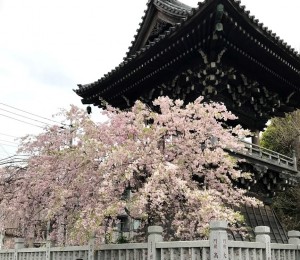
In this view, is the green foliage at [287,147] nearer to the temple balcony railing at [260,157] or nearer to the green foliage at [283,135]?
the green foliage at [283,135]

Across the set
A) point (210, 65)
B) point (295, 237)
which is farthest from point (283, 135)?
point (295, 237)

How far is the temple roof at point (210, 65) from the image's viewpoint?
11.1 meters

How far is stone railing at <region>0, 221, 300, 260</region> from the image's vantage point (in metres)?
7.29

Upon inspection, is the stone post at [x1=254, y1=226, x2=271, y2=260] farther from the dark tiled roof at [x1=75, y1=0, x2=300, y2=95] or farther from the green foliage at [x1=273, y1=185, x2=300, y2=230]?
the green foliage at [x1=273, y1=185, x2=300, y2=230]

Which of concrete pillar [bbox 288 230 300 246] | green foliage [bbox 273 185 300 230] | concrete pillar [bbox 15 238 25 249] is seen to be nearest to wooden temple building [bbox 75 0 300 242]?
concrete pillar [bbox 288 230 300 246]

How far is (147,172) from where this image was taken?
30.4 ft

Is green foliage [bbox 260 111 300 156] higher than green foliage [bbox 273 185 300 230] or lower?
higher

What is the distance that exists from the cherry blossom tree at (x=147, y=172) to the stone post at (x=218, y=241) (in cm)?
96

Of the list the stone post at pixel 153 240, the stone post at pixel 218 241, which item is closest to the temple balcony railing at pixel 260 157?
the stone post at pixel 153 240

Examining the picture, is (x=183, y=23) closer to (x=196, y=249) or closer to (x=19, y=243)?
(x=196, y=249)

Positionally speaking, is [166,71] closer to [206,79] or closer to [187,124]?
[206,79]

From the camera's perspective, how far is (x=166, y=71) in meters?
13.5

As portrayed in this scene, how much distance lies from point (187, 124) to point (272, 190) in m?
7.64

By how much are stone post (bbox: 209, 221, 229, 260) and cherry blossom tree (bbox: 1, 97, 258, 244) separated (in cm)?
96
